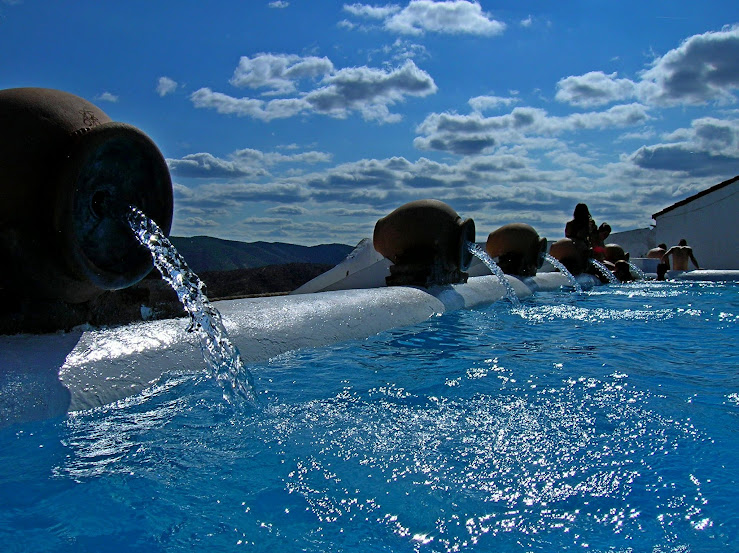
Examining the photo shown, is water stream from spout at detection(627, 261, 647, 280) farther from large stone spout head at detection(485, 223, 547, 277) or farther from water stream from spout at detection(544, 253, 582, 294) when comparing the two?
large stone spout head at detection(485, 223, 547, 277)

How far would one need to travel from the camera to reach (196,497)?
172cm

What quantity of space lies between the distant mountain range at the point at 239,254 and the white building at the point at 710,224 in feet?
49.8

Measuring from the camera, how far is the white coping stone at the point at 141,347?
2.36 m

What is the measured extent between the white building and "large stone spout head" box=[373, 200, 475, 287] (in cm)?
1753

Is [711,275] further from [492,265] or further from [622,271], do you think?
[492,265]

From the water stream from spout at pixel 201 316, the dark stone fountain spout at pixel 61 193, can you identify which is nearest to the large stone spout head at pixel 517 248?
the water stream from spout at pixel 201 316

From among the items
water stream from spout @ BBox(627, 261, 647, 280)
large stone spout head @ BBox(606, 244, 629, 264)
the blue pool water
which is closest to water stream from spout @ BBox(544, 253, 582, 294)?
water stream from spout @ BBox(627, 261, 647, 280)

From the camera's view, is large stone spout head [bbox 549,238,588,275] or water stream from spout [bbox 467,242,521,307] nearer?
water stream from spout [bbox 467,242,521,307]

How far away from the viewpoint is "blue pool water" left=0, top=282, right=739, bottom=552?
1521 millimetres

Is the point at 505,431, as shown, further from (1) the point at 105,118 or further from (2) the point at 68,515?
(1) the point at 105,118

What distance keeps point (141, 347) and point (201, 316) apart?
1.39 ft

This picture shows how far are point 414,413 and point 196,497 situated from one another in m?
1.09

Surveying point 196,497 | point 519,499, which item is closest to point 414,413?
point 519,499

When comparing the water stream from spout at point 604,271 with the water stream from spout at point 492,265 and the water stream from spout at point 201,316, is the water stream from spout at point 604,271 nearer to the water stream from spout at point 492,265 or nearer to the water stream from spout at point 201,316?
the water stream from spout at point 492,265
